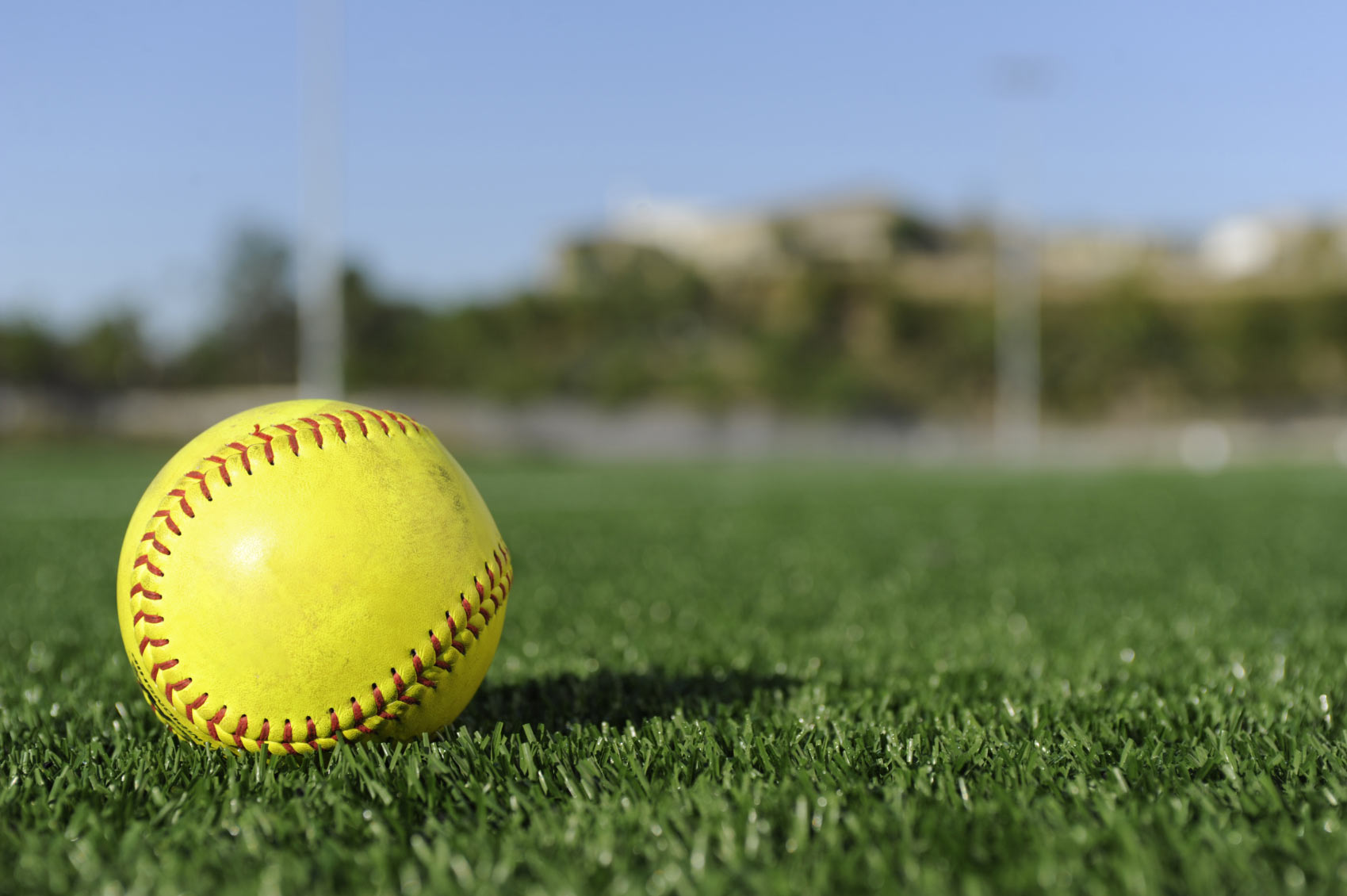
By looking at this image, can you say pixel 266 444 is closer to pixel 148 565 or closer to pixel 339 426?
pixel 339 426

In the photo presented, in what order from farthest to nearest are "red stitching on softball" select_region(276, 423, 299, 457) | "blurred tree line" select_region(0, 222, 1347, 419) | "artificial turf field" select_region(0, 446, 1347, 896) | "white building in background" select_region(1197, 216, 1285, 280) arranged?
"white building in background" select_region(1197, 216, 1285, 280), "blurred tree line" select_region(0, 222, 1347, 419), "red stitching on softball" select_region(276, 423, 299, 457), "artificial turf field" select_region(0, 446, 1347, 896)

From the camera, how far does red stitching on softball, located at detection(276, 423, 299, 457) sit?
78.6 inches

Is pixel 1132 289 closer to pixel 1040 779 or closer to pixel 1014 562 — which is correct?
pixel 1014 562

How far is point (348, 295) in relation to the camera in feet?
103

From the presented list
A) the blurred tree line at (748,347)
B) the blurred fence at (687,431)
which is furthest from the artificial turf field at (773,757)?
the blurred tree line at (748,347)

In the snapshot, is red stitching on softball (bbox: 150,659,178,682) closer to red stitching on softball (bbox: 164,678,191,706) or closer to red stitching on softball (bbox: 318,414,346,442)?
red stitching on softball (bbox: 164,678,191,706)

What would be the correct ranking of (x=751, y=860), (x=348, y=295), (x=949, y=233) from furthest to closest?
(x=949, y=233) → (x=348, y=295) → (x=751, y=860)

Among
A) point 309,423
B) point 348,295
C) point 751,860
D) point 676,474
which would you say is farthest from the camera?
point 348,295

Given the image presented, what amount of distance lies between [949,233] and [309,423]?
7634 centimetres

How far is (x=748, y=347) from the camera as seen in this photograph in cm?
3491

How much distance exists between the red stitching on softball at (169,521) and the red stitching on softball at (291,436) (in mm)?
233

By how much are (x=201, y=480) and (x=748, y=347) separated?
109 feet

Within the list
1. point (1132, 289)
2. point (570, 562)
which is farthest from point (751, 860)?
point (1132, 289)

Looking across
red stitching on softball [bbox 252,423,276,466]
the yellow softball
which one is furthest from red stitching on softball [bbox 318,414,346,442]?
red stitching on softball [bbox 252,423,276,466]
